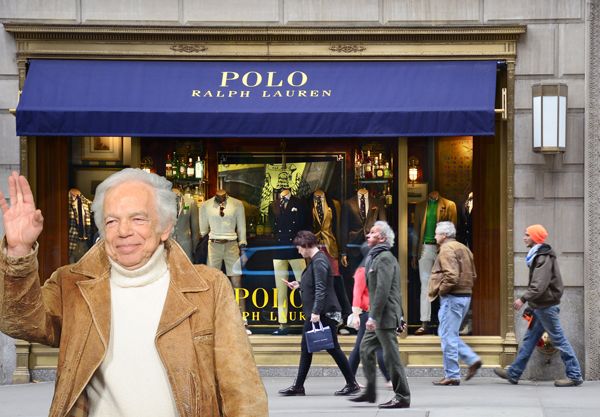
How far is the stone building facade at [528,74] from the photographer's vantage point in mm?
8836

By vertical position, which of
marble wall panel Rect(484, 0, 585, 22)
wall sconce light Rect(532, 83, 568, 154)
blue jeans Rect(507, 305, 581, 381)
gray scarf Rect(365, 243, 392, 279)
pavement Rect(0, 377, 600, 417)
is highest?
marble wall panel Rect(484, 0, 585, 22)

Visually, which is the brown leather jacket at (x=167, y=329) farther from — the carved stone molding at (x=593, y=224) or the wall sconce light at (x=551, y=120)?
the carved stone molding at (x=593, y=224)

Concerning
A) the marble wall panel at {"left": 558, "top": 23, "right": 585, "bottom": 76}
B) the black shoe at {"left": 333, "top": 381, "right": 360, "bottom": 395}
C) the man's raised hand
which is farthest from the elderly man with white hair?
the marble wall panel at {"left": 558, "top": 23, "right": 585, "bottom": 76}

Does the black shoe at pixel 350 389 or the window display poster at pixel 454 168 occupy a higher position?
the window display poster at pixel 454 168

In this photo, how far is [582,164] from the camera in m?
8.91

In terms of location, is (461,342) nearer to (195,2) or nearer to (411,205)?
(411,205)

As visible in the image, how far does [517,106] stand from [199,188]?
429 cm

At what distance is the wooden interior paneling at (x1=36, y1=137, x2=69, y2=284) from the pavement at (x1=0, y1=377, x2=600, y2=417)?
164cm

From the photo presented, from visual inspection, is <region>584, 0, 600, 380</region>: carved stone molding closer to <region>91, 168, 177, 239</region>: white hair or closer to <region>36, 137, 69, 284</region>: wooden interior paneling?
<region>36, 137, 69, 284</region>: wooden interior paneling

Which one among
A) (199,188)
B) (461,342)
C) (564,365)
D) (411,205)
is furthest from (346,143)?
(564,365)

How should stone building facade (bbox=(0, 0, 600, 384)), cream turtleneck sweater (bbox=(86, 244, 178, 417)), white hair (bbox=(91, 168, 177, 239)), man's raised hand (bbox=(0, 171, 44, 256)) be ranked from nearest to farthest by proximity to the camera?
man's raised hand (bbox=(0, 171, 44, 256)) < cream turtleneck sweater (bbox=(86, 244, 178, 417)) < white hair (bbox=(91, 168, 177, 239)) < stone building facade (bbox=(0, 0, 600, 384))

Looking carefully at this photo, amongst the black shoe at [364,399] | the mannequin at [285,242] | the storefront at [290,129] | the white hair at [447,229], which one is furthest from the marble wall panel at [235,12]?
the black shoe at [364,399]

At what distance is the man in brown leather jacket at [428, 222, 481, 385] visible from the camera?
8375mm

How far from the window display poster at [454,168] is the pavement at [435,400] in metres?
2.40
